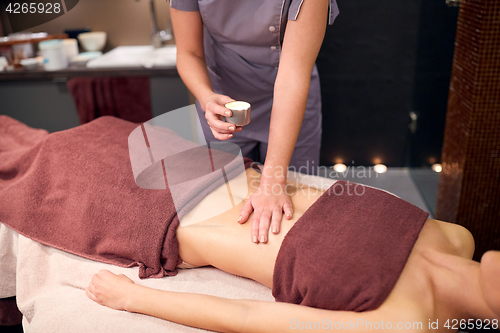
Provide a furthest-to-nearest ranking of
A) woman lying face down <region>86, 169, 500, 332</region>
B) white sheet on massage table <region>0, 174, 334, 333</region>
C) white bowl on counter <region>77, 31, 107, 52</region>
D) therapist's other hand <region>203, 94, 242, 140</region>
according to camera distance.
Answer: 1. white bowl on counter <region>77, 31, 107, 52</region>
2. therapist's other hand <region>203, 94, 242, 140</region>
3. white sheet on massage table <region>0, 174, 334, 333</region>
4. woman lying face down <region>86, 169, 500, 332</region>

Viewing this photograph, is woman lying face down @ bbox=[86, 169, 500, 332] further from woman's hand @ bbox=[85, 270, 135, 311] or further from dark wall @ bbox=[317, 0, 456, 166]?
dark wall @ bbox=[317, 0, 456, 166]

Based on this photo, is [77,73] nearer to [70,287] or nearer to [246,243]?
[70,287]

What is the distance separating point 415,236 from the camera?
1012mm

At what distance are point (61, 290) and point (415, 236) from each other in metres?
1.00

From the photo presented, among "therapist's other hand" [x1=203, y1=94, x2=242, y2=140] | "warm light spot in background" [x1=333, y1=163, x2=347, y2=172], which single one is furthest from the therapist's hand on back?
"warm light spot in background" [x1=333, y1=163, x2=347, y2=172]

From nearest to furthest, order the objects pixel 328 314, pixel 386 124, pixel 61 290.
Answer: pixel 328 314, pixel 61 290, pixel 386 124

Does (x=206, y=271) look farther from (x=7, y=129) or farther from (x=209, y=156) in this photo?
(x=7, y=129)

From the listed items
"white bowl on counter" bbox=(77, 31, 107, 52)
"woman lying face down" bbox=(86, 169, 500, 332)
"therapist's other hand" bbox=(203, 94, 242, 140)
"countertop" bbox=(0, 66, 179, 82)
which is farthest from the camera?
"white bowl on counter" bbox=(77, 31, 107, 52)

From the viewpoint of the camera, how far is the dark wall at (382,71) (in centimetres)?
252

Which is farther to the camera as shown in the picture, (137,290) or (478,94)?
(478,94)

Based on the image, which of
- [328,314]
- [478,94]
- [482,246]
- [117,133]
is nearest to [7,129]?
[117,133]

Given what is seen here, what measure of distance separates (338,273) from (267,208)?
0.28 meters

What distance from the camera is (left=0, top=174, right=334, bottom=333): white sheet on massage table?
1.02m

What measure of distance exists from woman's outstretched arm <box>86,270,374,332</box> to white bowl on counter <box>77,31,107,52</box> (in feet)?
7.49
